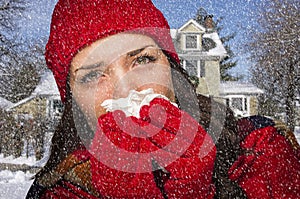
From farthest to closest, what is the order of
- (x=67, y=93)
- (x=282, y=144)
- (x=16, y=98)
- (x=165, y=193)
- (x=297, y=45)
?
1. (x=16, y=98)
2. (x=297, y=45)
3. (x=67, y=93)
4. (x=282, y=144)
5. (x=165, y=193)

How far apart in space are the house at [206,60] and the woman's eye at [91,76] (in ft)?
28.2

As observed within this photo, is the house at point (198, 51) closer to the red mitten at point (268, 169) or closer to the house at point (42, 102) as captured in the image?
the house at point (42, 102)


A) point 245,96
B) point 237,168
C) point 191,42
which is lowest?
point 245,96

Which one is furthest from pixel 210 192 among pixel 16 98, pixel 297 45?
pixel 16 98

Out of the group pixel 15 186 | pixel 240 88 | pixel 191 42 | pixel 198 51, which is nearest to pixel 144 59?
pixel 15 186

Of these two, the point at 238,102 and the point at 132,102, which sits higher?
the point at 132,102

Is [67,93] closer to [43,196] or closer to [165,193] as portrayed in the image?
[43,196]

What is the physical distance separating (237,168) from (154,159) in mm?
170

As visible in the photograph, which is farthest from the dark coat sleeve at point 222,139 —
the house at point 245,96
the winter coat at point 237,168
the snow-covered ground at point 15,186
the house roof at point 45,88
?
the house at point 245,96

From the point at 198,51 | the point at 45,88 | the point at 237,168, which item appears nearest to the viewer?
the point at 237,168

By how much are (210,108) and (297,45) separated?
324 inches

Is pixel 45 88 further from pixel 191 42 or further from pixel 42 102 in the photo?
pixel 191 42

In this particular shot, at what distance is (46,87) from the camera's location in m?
11.5

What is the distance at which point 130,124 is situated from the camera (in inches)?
19.9
